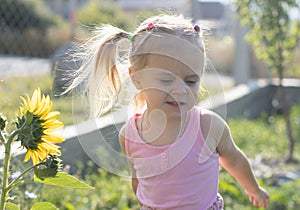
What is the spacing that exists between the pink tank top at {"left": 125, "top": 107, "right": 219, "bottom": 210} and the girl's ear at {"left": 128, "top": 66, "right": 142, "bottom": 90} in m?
0.18

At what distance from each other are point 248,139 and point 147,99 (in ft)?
12.9

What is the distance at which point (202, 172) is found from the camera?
2207 mm

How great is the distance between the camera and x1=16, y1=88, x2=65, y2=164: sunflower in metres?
1.65

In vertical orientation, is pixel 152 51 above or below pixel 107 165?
above

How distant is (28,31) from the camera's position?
28.9ft

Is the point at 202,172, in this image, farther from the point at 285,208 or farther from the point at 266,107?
the point at 266,107

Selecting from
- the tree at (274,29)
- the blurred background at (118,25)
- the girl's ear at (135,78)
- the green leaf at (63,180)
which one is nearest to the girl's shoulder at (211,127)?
the girl's ear at (135,78)

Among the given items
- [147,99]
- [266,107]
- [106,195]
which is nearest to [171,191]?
[147,99]

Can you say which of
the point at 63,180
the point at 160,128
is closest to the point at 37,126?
the point at 63,180

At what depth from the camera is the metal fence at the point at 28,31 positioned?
677 cm

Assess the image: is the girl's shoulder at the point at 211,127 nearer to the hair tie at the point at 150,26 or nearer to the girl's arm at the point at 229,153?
the girl's arm at the point at 229,153

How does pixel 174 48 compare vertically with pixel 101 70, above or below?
above

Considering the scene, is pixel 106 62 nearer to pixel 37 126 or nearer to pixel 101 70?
pixel 101 70

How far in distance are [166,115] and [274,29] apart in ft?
12.2
